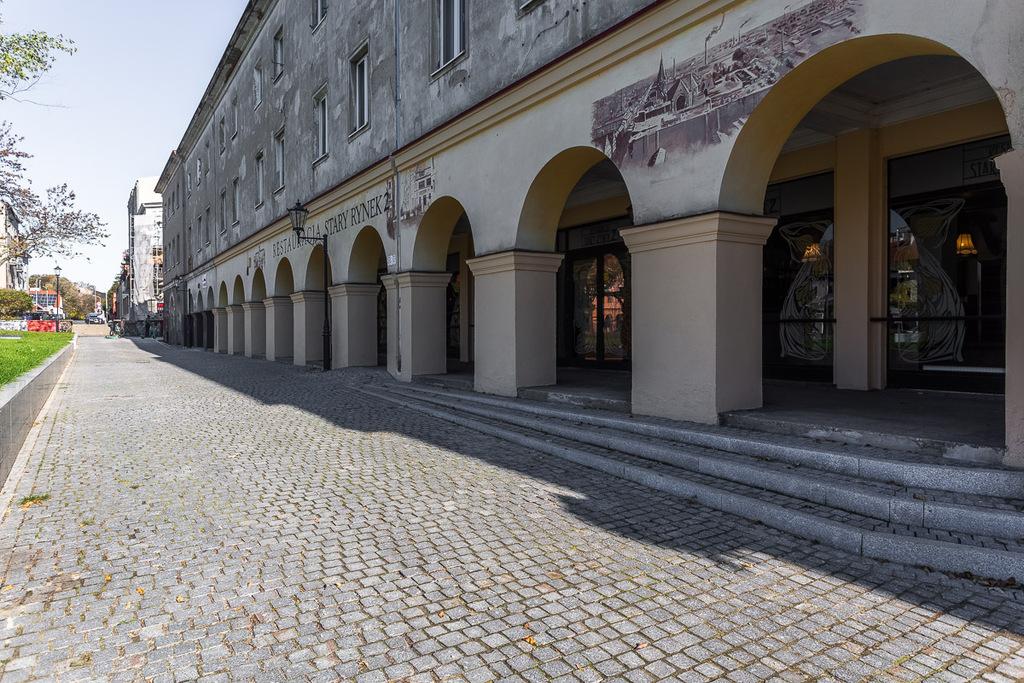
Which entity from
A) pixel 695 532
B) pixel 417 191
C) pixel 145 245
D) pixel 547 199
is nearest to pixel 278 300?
pixel 417 191

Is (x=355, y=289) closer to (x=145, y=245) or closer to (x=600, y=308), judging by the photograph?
(x=600, y=308)

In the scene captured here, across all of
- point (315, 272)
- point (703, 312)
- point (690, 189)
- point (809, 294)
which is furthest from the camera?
point (315, 272)

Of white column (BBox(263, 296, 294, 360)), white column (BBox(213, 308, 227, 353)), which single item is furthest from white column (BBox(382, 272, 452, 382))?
white column (BBox(213, 308, 227, 353))

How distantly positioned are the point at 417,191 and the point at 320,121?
6911 millimetres

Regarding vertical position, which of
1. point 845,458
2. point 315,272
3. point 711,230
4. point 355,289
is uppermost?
point 315,272

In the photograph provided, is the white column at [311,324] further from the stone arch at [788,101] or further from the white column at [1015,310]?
the white column at [1015,310]

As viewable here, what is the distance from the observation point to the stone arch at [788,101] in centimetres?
523

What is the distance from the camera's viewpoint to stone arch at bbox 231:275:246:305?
1028 inches

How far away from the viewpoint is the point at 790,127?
6352 millimetres

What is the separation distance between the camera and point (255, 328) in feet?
80.8

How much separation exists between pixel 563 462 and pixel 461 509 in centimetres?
Answer: 172

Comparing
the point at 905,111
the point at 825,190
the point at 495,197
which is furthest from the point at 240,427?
the point at 905,111

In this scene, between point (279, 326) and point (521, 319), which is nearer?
point (521, 319)

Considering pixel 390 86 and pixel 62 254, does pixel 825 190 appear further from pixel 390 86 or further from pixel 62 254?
pixel 62 254
